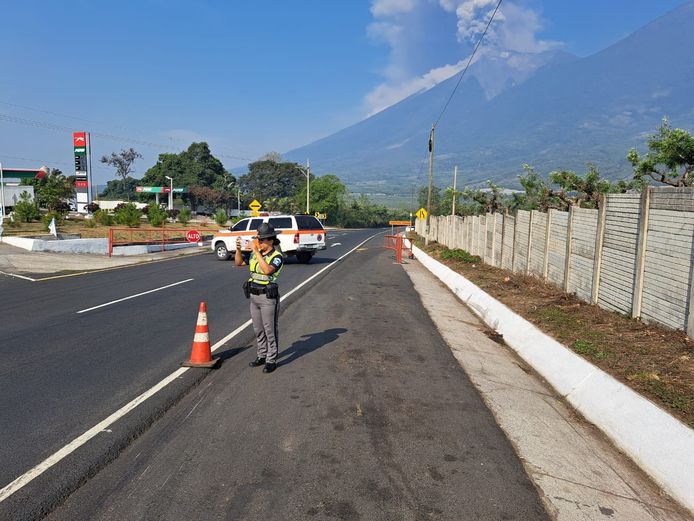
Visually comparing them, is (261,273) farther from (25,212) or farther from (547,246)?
(25,212)

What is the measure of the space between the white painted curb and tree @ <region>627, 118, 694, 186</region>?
10443 millimetres

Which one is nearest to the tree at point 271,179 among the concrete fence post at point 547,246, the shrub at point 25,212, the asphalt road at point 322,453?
the shrub at point 25,212

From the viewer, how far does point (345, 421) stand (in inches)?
190

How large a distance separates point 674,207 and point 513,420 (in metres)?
4.08

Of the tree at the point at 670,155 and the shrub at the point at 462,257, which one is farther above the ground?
the tree at the point at 670,155

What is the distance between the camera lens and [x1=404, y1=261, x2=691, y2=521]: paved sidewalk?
11.8 feet

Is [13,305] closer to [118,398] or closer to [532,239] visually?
[118,398]

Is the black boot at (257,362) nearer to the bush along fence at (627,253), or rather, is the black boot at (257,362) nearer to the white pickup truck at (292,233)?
the bush along fence at (627,253)

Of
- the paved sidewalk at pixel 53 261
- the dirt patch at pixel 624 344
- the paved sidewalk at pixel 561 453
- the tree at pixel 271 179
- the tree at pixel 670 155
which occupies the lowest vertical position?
the paved sidewalk at pixel 53 261

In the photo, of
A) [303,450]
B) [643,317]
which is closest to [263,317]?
[303,450]

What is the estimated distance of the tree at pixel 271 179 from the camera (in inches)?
5541

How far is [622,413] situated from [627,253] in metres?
3.93

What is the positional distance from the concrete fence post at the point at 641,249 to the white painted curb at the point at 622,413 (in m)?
1.51

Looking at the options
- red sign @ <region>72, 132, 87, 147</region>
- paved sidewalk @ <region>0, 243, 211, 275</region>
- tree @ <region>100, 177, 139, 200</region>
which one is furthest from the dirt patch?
tree @ <region>100, 177, 139, 200</region>
